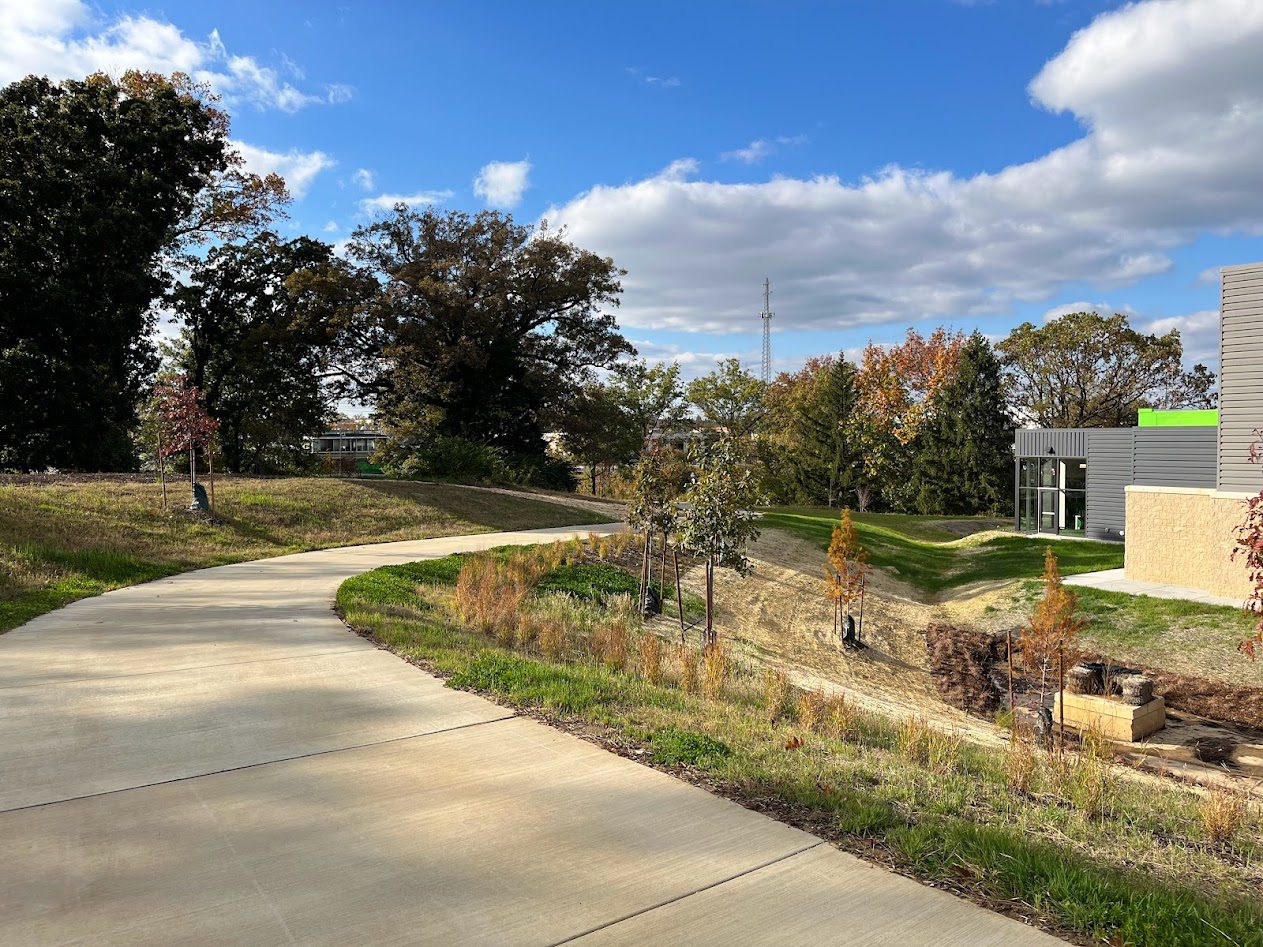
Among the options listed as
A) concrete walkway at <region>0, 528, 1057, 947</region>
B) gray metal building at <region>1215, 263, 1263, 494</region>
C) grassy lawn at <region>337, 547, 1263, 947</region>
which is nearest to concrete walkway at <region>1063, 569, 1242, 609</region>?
gray metal building at <region>1215, 263, 1263, 494</region>

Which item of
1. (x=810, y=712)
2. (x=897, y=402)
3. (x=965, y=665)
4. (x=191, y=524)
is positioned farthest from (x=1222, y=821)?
(x=897, y=402)

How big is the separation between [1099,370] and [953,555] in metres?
24.0

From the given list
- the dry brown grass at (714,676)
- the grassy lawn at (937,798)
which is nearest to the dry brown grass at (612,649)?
the grassy lawn at (937,798)

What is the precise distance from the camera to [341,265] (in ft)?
104

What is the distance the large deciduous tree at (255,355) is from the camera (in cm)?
3189

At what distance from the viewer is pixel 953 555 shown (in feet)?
82.8

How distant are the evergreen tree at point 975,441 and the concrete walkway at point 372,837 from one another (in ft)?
120

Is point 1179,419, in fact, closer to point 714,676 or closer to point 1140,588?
point 1140,588

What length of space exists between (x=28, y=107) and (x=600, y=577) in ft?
80.3

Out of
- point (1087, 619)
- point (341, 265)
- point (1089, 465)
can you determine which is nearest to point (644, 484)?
point (1087, 619)

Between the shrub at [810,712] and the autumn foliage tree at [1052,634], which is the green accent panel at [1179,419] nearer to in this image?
the autumn foliage tree at [1052,634]

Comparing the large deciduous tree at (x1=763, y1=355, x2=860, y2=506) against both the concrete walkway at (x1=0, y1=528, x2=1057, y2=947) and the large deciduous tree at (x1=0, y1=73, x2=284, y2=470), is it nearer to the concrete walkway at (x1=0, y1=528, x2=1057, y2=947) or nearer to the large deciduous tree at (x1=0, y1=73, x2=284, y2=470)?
the large deciduous tree at (x1=0, y1=73, x2=284, y2=470)

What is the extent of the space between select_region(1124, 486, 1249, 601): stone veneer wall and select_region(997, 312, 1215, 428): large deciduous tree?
26.3 metres

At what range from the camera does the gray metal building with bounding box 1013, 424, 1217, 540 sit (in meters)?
23.5
